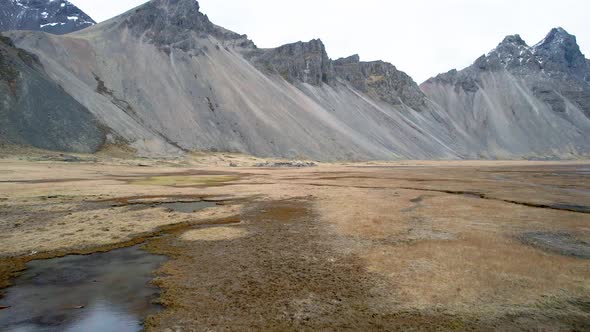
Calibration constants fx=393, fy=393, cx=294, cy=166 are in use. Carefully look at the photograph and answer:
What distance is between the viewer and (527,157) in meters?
155

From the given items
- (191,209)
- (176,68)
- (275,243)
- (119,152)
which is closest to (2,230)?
(191,209)

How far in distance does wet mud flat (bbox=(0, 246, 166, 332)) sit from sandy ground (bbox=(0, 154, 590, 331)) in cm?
51

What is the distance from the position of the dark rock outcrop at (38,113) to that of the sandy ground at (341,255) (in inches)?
1647

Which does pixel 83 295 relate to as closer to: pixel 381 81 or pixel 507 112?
pixel 381 81

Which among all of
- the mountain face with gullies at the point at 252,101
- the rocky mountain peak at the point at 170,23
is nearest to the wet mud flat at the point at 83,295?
the mountain face with gullies at the point at 252,101

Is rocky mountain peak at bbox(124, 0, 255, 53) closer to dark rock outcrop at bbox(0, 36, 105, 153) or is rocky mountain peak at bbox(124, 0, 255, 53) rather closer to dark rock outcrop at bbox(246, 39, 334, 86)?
dark rock outcrop at bbox(246, 39, 334, 86)

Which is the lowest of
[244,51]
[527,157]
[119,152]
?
[527,157]

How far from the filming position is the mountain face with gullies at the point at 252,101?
81875mm

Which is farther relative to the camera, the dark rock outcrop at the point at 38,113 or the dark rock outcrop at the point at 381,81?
the dark rock outcrop at the point at 381,81

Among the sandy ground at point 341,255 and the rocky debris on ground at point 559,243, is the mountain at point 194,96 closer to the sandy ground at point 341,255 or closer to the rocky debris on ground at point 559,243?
the sandy ground at point 341,255

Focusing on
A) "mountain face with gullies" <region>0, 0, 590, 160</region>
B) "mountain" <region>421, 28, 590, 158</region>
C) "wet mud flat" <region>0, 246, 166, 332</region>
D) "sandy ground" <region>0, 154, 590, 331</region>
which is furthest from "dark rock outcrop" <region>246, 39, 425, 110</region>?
"wet mud flat" <region>0, 246, 166, 332</region>

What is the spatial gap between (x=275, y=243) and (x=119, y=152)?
59.5 meters

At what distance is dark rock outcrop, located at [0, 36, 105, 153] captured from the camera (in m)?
59.4

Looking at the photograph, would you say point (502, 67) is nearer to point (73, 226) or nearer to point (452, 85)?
point (452, 85)
